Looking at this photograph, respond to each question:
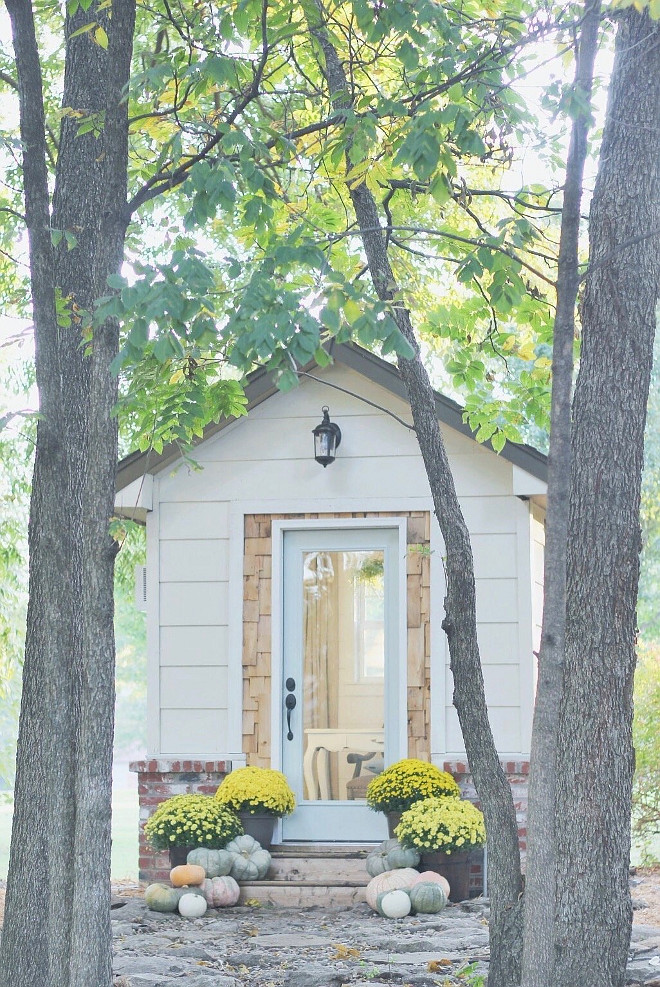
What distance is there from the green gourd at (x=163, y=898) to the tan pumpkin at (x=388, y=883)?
4.07 feet

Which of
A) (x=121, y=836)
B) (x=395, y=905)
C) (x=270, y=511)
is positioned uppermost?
(x=270, y=511)

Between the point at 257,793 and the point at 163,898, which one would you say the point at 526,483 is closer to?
the point at 257,793

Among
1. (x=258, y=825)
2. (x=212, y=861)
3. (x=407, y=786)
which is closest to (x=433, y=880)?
(x=407, y=786)

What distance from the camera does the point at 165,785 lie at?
8.31 m

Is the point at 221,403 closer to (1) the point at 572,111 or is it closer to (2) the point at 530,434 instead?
(1) the point at 572,111

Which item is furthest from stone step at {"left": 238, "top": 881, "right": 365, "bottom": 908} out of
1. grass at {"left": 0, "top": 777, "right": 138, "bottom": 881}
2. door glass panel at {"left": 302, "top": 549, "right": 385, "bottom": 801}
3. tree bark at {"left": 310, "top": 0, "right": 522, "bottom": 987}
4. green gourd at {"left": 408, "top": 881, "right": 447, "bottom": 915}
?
grass at {"left": 0, "top": 777, "right": 138, "bottom": 881}

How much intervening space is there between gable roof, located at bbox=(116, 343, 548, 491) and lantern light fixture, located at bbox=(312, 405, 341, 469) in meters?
0.44

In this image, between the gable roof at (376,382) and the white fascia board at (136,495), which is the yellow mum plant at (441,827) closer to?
the gable roof at (376,382)

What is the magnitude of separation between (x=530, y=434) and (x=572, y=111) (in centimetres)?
1864

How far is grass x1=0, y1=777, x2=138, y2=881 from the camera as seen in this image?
65.0 feet

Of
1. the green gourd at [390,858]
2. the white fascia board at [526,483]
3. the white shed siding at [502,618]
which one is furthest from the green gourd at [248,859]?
the white fascia board at [526,483]

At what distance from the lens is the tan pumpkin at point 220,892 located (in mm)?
7367

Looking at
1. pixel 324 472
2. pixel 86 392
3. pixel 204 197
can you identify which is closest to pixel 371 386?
pixel 324 472

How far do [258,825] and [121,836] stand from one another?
1932 cm
